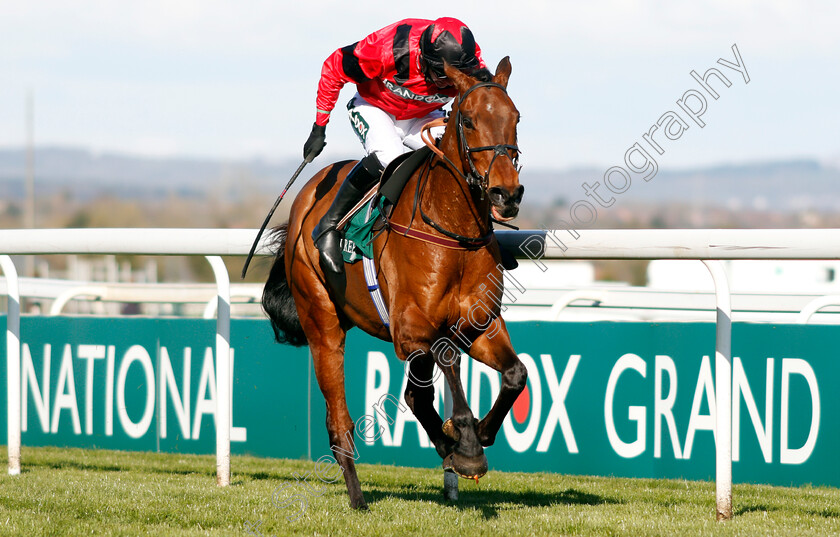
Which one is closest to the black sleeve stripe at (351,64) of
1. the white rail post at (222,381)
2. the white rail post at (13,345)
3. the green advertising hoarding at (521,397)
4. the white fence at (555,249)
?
the white fence at (555,249)

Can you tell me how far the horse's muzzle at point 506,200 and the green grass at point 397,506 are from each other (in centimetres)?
125

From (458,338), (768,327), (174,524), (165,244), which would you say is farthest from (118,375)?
(768,327)

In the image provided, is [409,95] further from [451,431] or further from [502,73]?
A: [451,431]

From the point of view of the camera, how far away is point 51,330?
7.71 meters

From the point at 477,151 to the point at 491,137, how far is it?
8cm

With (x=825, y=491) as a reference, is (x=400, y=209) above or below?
above

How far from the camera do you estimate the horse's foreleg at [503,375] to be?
413cm

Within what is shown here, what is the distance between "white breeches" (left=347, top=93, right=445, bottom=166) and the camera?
4.88 meters

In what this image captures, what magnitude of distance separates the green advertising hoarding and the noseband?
236 centimetres

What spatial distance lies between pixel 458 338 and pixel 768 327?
7.93 ft

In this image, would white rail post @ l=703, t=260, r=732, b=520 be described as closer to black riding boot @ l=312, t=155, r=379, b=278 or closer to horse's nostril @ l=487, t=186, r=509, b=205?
horse's nostril @ l=487, t=186, r=509, b=205

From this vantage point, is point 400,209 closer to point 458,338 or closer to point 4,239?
point 458,338

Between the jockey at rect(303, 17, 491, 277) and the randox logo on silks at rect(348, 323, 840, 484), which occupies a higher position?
the jockey at rect(303, 17, 491, 277)


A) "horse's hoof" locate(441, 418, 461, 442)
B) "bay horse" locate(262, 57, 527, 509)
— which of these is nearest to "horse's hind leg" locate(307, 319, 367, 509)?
"bay horse" locate(262, 57, 527, 509)
